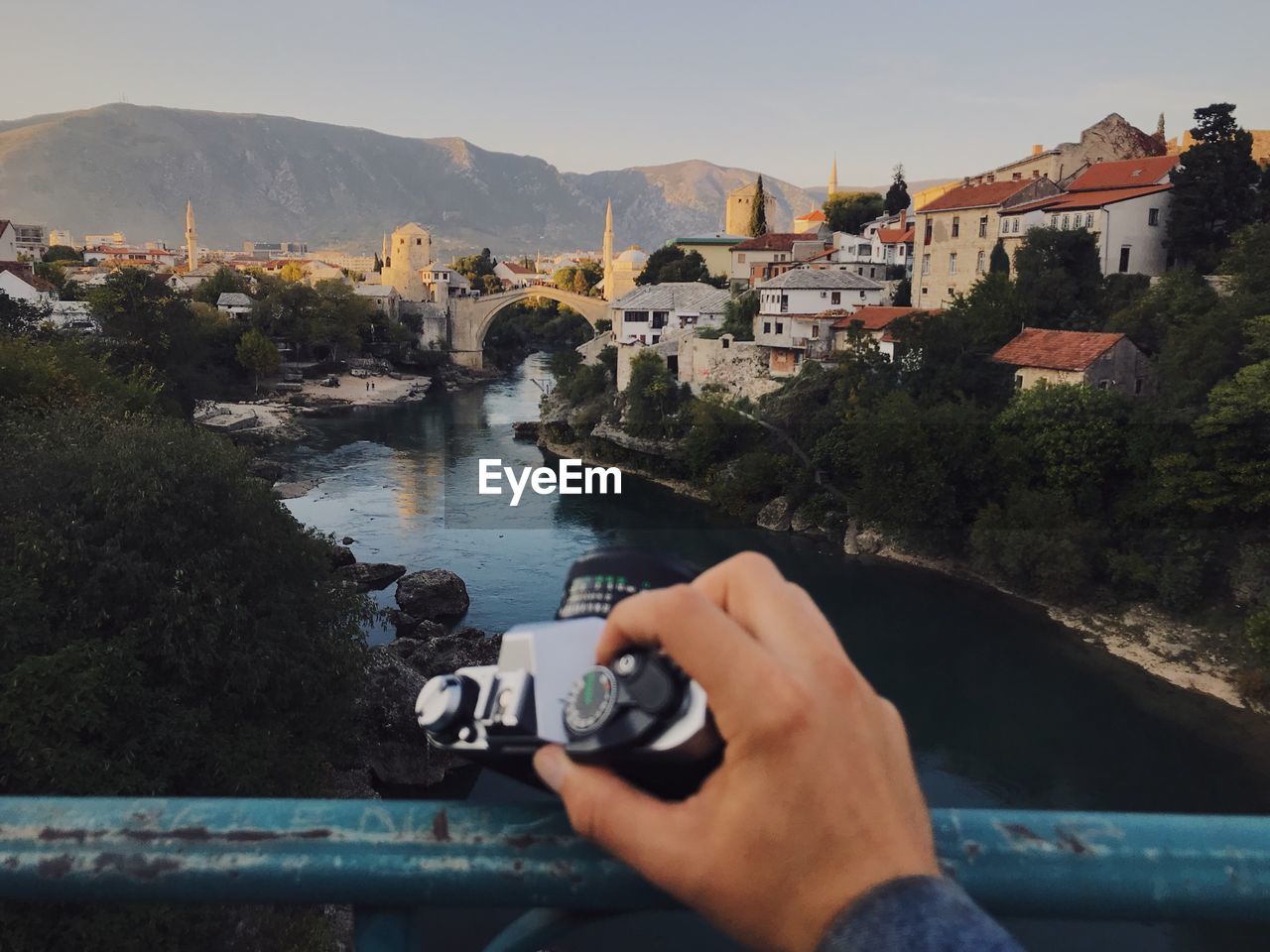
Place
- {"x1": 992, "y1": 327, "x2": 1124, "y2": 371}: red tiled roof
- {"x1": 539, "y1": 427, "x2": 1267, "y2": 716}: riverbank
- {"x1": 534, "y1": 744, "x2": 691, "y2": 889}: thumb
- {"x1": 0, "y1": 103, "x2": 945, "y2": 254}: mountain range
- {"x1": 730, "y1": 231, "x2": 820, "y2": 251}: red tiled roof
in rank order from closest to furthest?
{"x1": 534, "y1": 744, "x2": 691, "y2": 889}: thumb, {"x1": 539, "y1": 427, "x2": 1267, "y2": 716}: riverbank, {"x1": 992, "y1": 327, "x2": 1124, "y2": 371}: red tiled roof, {"x1": 730, "y1": 231, "x2": 820, "y2": 251}: red tiled roof, {"x1": 0, "y1": 103, "x2": 945, "y2": 254}: mountain range

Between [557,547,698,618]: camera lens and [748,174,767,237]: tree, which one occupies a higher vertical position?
[748,174,767,237]: tree

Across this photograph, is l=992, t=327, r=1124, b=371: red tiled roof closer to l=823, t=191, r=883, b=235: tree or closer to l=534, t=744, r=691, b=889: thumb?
l=823, t=191, r=883, b=235: tree

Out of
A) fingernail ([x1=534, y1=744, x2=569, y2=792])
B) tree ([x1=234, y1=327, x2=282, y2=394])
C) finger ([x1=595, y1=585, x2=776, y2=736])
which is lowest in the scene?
tree ([x1=234, y1=327, x2=282, y2=394])

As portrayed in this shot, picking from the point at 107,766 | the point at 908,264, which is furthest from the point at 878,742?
the point at 908,264

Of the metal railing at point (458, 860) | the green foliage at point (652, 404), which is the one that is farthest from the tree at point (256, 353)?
the metal railing at point (458, 860)

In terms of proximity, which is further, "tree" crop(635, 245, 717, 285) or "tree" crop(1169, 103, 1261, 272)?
"tree" crop(635, 245, 717, 285)

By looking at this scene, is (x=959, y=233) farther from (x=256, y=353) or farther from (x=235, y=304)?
(x=235, y=304)

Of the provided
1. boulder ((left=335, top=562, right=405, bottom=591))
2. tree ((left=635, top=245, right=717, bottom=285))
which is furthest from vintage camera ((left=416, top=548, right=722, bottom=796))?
tree ((left=635, top=245, right=717, bottom=285))
